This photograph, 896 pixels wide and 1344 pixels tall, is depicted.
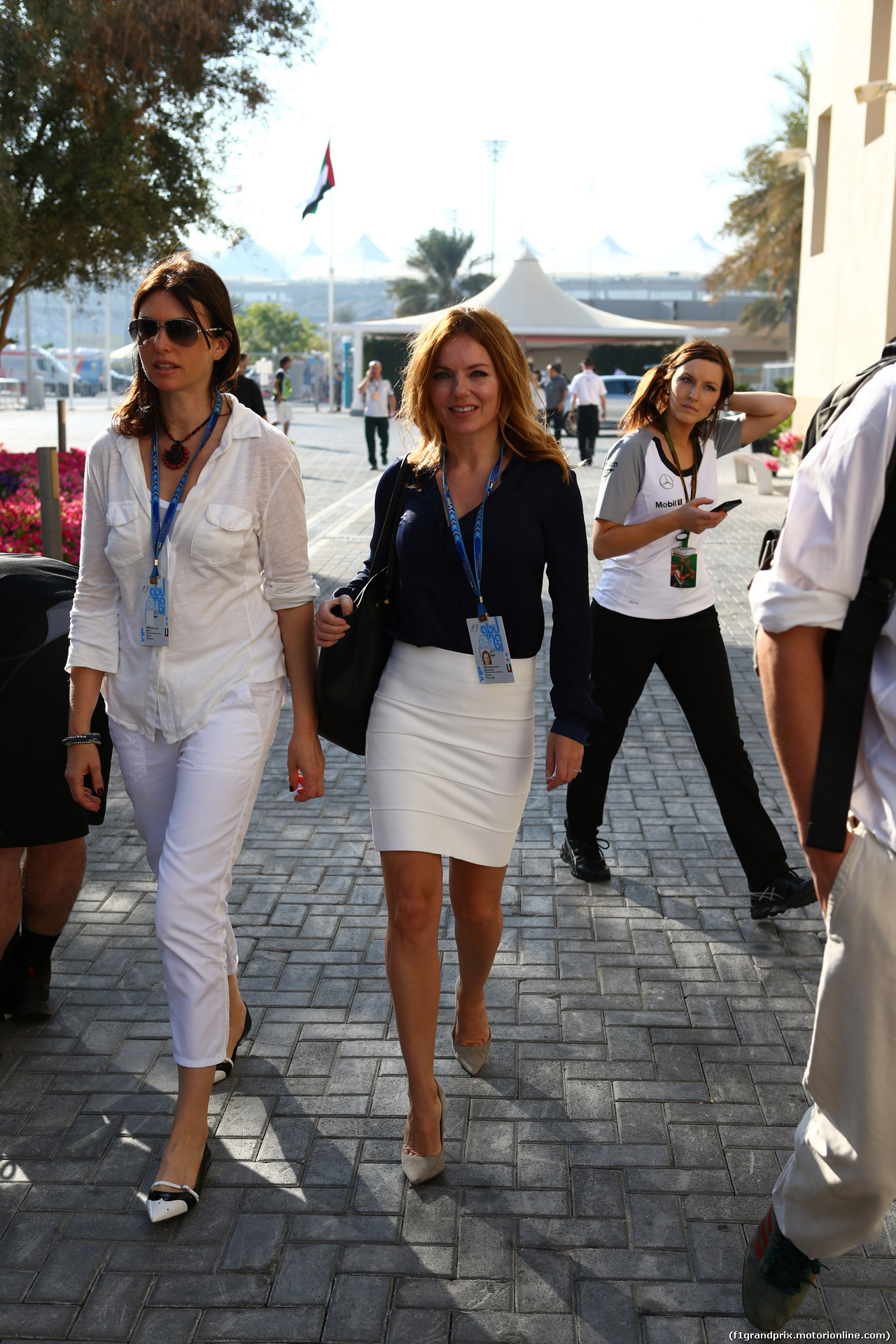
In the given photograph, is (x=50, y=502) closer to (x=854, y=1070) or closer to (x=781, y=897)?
(x=781, y=897)

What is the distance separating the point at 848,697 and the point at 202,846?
156 cm

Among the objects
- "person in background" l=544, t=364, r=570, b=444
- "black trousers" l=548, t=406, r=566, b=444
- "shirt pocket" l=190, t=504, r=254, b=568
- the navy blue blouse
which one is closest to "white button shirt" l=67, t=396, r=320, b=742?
"shirt pocket" l=190, t=504, r=254, b=568

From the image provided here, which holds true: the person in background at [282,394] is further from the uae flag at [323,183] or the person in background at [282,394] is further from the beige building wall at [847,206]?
the beige building wall at [847,206]

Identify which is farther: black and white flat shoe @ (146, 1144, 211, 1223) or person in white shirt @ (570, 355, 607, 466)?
person in white shirt @ (570, 355, 607, 466)

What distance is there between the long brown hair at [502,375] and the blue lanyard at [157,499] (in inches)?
21.3

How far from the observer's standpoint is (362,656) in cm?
323

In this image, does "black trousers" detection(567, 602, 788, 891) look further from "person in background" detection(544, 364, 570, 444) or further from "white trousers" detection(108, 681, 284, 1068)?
"person in background" detection(544, 364, 570, 444)

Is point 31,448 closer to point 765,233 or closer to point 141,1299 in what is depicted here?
point 141,1299

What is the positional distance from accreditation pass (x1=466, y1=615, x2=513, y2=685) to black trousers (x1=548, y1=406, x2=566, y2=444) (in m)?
23.3

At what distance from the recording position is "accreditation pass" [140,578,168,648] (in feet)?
9.98

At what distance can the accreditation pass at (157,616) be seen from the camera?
9.98 ft

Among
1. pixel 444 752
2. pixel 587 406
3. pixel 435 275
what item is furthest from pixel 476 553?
pixel 435 275

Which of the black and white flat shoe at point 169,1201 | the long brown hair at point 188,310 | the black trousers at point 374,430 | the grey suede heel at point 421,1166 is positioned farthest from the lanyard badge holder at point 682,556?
the black trousers at point 374,430

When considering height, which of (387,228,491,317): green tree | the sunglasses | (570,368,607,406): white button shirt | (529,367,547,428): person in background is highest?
(387,228,491,317): green tree
